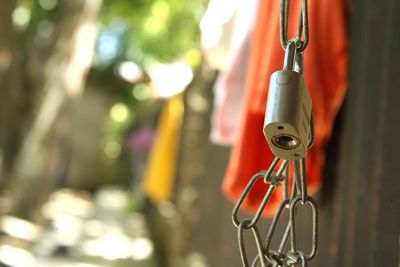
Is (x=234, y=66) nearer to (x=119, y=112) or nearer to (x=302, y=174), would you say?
(x=302, y=174)

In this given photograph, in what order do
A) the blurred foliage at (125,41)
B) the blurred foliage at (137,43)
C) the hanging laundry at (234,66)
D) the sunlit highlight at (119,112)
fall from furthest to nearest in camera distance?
the sunlit highlight at (119,112), the blurred foliage at (137,43), the blurred foliage at (125,41), the hanging laundry at (234,66)

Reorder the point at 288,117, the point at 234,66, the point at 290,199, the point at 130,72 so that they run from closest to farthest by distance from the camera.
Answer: the point at 288,117 < the point at 290,199 < the point at 234,66 < the point at 130,72

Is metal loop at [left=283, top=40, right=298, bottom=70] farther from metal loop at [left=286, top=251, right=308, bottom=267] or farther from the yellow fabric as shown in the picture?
the yellow fabric

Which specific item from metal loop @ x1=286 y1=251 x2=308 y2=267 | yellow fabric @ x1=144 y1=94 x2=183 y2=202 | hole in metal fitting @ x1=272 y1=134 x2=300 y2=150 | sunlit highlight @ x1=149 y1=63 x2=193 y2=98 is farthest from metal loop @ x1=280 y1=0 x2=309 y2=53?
yellow fabric @ x1=144 y1=94 x2=183 y2=202

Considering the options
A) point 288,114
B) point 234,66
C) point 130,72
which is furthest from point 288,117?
point 130,72

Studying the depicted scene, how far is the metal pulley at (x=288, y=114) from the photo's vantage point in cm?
81

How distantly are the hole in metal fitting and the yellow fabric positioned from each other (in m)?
6.16

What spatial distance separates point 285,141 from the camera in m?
0.85

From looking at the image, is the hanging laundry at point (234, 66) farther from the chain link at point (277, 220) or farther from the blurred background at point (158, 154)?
the chain link at point (277, 220)

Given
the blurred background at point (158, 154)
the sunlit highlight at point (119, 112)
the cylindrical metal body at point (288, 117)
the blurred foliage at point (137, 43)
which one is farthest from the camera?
the sunlit highlight at point (119, 112)

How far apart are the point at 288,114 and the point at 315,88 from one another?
98 cm

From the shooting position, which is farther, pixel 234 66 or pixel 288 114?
pixel 234 66

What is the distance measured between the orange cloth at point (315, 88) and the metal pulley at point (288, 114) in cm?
90

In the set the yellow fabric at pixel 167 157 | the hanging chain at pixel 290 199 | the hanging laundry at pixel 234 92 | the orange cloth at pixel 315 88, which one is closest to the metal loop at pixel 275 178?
the hanging chain at pixel 290 199
